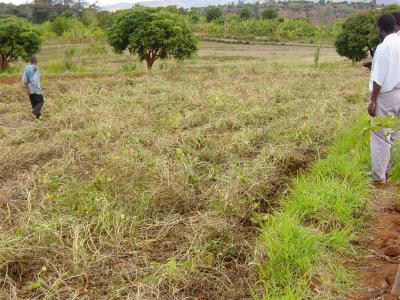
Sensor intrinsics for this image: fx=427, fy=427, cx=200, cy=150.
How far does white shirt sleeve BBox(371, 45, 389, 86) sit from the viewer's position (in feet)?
13.7

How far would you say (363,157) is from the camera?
495 centimetres

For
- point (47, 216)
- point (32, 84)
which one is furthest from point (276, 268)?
point (32, 84)

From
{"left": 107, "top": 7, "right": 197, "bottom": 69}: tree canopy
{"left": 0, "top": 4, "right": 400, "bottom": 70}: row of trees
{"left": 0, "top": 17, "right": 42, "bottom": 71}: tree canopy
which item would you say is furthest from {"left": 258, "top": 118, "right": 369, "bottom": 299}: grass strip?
{"left": 0, "top": 17, "right": 42, "bottom": 71}: tree canopy

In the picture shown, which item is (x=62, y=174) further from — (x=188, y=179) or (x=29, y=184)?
(x=188, y=179)

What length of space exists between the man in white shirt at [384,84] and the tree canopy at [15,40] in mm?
17918

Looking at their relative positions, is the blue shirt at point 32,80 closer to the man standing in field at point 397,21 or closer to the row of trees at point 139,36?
the man standing in field at point 397,21

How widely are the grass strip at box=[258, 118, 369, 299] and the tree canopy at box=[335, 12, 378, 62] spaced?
19994mm

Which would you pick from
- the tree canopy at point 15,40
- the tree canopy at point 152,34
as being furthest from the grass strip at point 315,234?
the tree canopy at point 15,40

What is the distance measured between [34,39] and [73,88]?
406 inches

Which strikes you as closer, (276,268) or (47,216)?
(276,268)

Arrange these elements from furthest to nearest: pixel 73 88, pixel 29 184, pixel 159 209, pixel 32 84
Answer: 1. pixel 73 88
2. pixel 32 84
3. pixel 29 184
4. pixel 159 209

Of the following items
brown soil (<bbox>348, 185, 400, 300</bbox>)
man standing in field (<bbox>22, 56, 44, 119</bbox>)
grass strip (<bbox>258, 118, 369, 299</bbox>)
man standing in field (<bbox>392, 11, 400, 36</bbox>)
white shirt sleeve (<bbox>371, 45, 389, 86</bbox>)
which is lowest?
brown soil (<bbox>348, 185, 400, 300</bbox>)

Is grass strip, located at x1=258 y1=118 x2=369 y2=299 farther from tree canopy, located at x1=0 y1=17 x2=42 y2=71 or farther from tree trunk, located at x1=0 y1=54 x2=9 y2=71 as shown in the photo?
tree trunk, located at x1=0 y1=54 x2=9 y2=71

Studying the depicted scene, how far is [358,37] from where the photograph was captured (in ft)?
73.9
